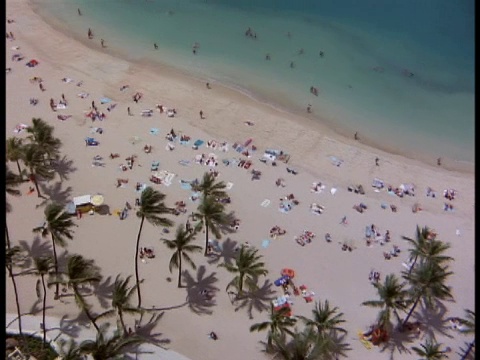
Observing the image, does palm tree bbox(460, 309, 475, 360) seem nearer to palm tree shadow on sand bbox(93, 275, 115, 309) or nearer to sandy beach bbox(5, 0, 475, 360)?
sandy beach bbox(5, 0, 475, 360)

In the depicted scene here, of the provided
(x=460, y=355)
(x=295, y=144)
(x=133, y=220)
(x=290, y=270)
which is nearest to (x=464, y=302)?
(x=460, y=355)

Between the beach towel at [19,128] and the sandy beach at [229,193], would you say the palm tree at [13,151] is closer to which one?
the sandy beach at [229,193]

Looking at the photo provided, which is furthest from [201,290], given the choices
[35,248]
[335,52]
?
[335,52]

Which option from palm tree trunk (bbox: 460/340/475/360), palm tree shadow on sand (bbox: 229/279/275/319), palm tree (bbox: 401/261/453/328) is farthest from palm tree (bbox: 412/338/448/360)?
palm tree shadow on sand (bbox: 229/279/275/319)

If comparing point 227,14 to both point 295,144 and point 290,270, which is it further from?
point 290,270

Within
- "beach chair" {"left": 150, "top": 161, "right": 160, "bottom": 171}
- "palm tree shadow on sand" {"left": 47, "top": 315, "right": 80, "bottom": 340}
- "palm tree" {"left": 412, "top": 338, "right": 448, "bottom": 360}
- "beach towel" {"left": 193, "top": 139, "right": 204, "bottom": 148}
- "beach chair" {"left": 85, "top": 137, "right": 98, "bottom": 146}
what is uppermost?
"beach towel" {"left": 193, "top": 139, "right": 204, "bottom": 148}

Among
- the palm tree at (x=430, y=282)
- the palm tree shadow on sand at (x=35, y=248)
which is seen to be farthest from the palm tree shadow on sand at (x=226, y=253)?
the palm tree at (x=430, y=282)

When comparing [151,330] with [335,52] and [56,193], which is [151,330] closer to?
[56,193]

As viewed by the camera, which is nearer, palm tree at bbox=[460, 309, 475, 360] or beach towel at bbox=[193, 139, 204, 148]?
palm tree at bbox=[460, 309, 475, 360]
